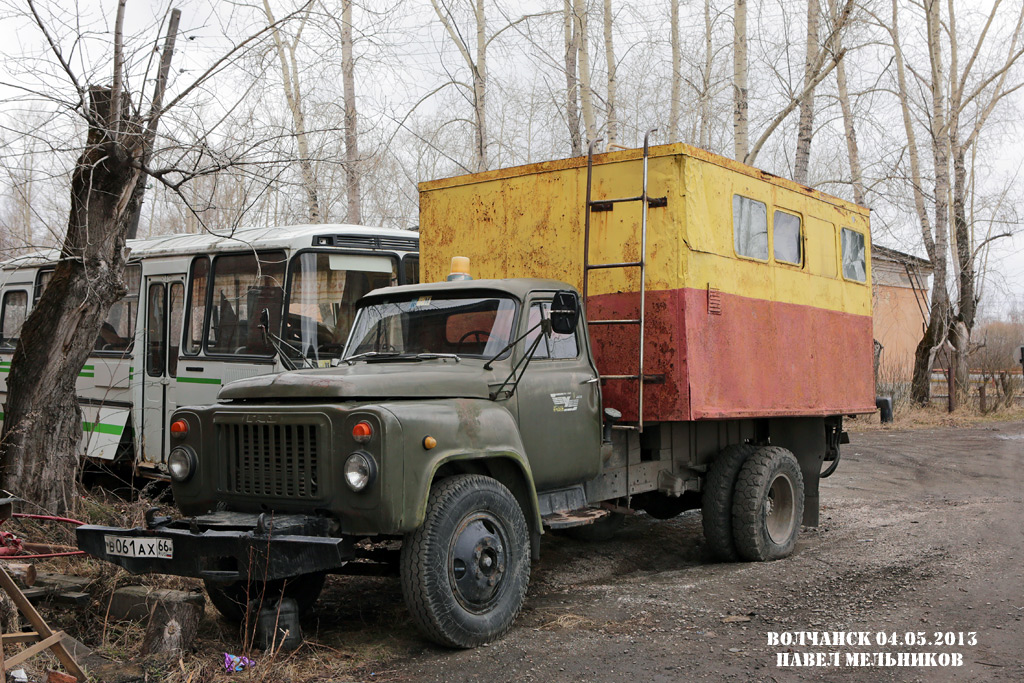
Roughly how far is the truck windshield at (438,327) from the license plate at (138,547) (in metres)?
1.98

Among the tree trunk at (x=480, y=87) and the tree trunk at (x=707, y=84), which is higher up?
the tree trunk at (x=707, y=84)

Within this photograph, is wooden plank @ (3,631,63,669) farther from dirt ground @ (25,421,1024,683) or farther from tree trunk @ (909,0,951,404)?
tree trunk @ (909,0,951,404)

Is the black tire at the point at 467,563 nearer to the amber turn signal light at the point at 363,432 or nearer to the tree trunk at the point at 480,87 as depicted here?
the amber turn signal light at the point at 363,432

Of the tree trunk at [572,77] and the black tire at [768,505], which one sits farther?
the tree trunk at [572,77]

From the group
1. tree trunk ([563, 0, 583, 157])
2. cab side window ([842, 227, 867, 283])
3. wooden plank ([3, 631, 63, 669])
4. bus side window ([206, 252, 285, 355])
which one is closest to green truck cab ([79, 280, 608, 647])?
wooden plank ([3, 631, 63, 669])

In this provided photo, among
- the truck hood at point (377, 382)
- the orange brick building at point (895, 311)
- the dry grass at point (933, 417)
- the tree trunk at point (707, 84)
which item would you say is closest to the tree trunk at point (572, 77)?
the tree trunk at point (707, 84)

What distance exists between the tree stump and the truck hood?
1245 mm

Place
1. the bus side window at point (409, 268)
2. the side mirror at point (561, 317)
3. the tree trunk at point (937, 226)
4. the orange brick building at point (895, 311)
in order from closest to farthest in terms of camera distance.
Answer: the side mirror at point (561, 317)
the bus side window at point (409, 268)
the tree trunk at point (937, 226)
the orange brick building at point (895, 311)

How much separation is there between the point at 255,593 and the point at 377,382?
4.56 ft

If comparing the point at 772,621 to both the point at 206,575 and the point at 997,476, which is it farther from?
the point at 997,476

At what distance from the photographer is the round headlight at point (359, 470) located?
16.5 feet

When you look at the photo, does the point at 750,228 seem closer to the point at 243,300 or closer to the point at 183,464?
the point at 183,464

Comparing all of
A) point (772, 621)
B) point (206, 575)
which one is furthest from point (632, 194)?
point (206, 575)

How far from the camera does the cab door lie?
626 cm
